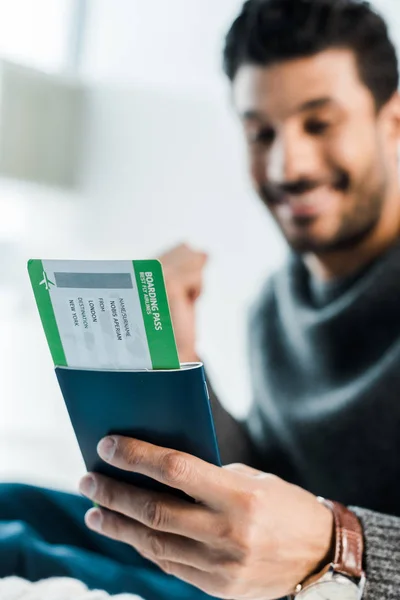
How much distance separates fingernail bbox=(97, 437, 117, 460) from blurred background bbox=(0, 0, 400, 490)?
2.92ft

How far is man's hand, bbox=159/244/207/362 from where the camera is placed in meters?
0.86

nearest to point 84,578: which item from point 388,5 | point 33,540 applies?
point 33,540

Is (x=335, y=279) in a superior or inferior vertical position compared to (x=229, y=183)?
inferior

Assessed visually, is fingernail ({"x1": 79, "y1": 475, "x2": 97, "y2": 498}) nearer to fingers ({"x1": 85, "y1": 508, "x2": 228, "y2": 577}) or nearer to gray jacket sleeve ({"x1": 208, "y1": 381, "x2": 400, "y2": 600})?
fingers ({"x1": 85, "y1": 508, "x2": 228, "y2": 577})

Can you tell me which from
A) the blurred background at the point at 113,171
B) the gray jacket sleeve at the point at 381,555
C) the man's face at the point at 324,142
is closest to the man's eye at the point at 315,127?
the man's face at the point at 324,142

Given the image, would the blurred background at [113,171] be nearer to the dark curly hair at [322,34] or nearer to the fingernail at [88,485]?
the dark curly hair at [322,34]

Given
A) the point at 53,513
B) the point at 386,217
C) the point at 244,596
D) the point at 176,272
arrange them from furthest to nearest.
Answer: the point at 386,217
the point at 176,272
the point at 53,513
the point at 244,596

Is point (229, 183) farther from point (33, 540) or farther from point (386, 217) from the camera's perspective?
point (33, 540)

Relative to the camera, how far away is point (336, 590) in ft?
1.83

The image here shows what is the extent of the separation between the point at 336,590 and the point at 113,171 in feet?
4.41

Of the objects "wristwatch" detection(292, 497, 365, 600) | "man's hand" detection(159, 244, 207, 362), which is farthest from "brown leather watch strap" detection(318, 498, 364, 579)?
"man's hand" detection(159, 244, 207, 362)

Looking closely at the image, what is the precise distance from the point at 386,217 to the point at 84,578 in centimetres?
67

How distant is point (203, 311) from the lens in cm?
158

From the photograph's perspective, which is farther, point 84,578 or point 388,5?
point 388,5
